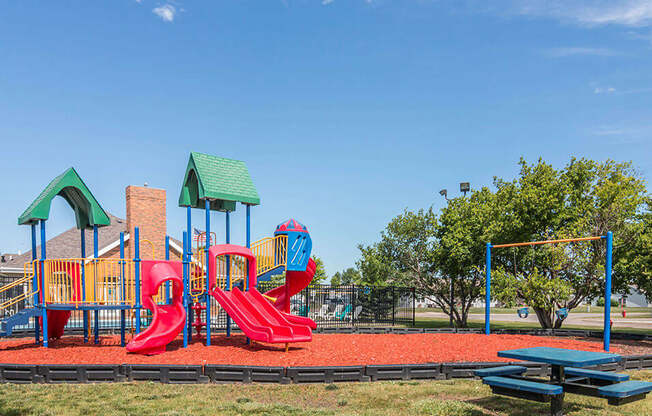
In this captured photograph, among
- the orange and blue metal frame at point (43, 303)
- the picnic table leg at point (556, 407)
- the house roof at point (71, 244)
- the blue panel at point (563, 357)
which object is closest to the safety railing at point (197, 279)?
the orange and blue metal frame at point (43, 303)

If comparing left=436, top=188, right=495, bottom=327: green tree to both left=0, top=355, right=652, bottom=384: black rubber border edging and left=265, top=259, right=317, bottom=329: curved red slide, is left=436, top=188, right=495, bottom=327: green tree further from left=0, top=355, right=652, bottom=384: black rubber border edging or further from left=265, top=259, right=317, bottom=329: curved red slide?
left=0, top=355, right=652, bottom=384: black rubber border edging

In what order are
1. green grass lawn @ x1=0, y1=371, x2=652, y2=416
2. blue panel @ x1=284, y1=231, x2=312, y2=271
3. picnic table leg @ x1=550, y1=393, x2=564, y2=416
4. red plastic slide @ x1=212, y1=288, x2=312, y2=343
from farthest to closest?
blue panel @ x1=284, y1=231, x2=312, y2=271 < red plastic slide @ x1=212, y1=288, x2=312, y2=343 < green grass lawn @ x1=0, y1=371, x2=652, y2=416 < picnic table leg @ x1=550, y1=393, x2=564, y2=416

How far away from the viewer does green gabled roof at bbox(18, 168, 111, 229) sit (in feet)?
47.6

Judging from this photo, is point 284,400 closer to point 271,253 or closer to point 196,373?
point 196,373

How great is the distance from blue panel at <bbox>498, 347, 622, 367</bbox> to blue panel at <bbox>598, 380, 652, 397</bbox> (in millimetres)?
362

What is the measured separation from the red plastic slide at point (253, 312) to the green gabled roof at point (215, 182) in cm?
183

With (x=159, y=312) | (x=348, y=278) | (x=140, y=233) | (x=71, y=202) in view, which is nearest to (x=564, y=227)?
(x=159, y=312)

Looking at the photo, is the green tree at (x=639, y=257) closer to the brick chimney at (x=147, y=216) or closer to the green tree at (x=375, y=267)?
the green tree at (x=375, y=267)

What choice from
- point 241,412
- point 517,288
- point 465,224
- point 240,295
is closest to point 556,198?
point 517,288

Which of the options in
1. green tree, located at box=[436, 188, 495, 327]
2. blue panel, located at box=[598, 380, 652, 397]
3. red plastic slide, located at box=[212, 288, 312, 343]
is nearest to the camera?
blue panel, located at box=[598, 380, 652, 397]

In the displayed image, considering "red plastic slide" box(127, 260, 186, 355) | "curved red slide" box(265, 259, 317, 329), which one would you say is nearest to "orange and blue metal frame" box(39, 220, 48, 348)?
"red plastic slide" box(127, 260, 186, 355)

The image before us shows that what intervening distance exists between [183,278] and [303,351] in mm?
4157

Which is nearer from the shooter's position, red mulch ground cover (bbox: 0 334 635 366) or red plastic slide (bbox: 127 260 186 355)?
red mulch ground cover (bbox: 0 334 635 366)

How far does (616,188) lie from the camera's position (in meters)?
20.2
